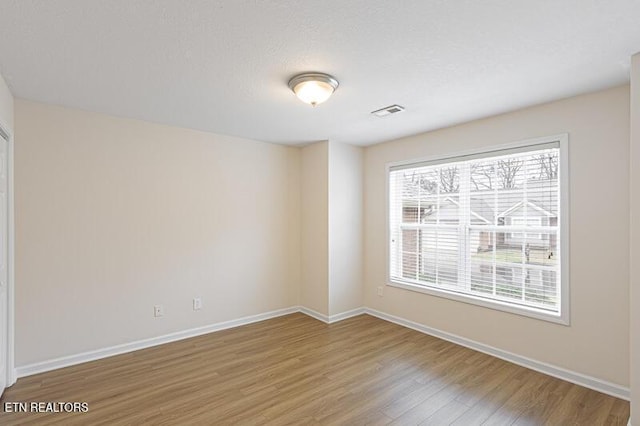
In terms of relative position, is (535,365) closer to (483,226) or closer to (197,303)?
(483,226)

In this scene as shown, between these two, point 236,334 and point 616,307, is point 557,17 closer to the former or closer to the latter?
point 616,307

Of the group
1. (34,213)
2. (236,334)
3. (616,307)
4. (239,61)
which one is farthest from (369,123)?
(34,213)

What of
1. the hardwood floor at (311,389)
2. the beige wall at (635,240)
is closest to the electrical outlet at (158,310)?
the hardwood floor at (311,389)

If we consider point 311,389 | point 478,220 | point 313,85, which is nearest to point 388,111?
point 313,85

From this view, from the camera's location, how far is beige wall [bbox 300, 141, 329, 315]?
4262 mm

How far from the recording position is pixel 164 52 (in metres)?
1.97

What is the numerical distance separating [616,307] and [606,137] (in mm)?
1362

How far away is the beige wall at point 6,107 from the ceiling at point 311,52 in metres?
0.07

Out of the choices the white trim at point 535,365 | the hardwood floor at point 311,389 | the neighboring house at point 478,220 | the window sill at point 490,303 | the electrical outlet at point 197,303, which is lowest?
the hardwood floor at point 311,389

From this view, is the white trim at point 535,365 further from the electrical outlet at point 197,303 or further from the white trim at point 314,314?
the electrical outlet at point 197,303

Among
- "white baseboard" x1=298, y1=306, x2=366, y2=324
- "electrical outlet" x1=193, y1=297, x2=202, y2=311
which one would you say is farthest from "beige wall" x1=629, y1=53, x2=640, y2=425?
"electrical outlet" x1=193, y1=297, x2=202, y2=311

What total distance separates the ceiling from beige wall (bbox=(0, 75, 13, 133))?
0.24ft

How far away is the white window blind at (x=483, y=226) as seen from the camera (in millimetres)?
2926

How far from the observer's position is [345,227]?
4422 mm
